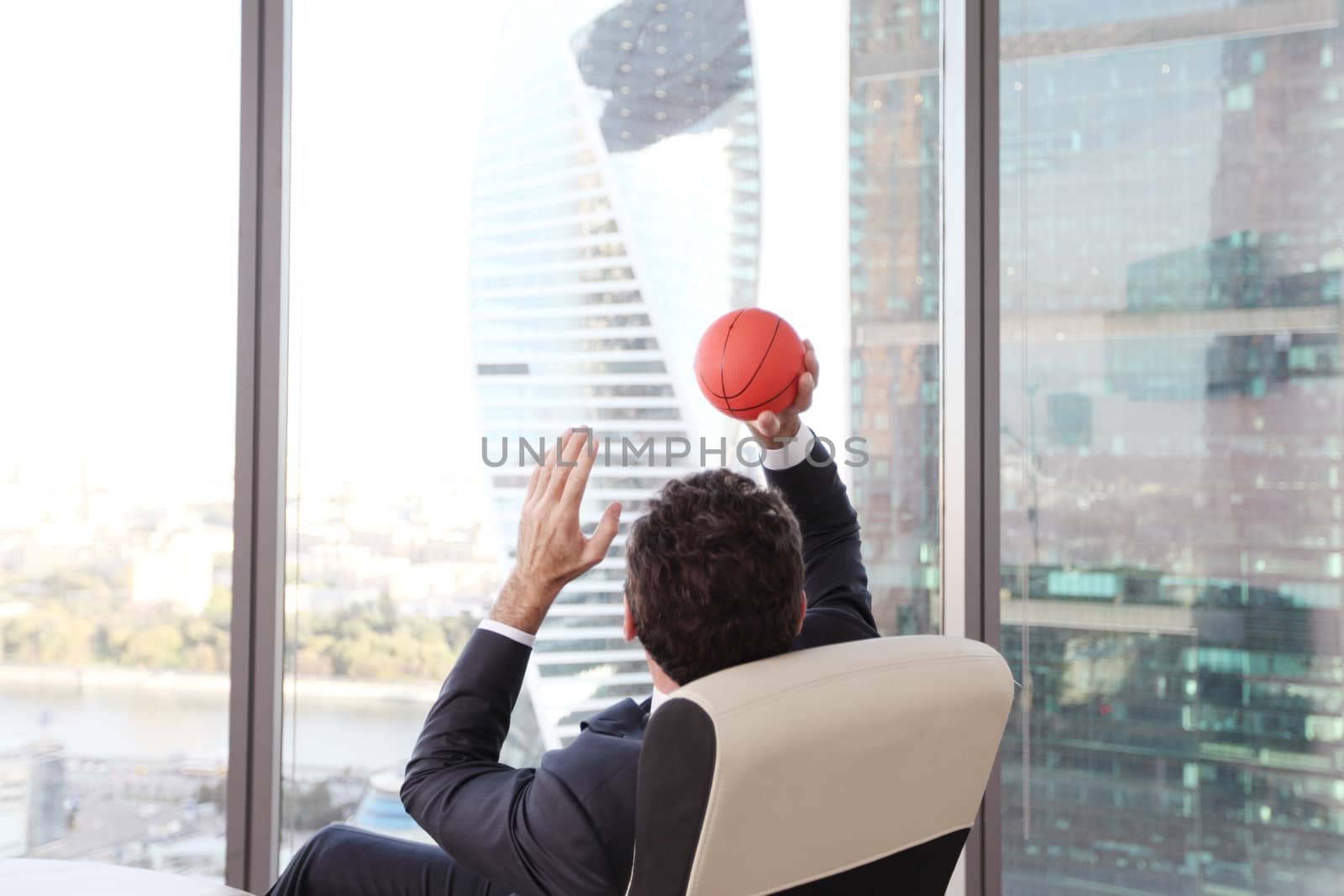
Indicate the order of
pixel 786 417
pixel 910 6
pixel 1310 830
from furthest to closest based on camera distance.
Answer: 1. pixel 910 6
2. pixel 1310 830
3. pixel 786 417

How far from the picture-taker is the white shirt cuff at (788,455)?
1516 millimetres

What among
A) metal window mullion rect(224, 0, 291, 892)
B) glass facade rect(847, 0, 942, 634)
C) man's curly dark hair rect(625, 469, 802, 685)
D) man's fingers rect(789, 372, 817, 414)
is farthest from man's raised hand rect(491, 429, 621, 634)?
metal window mullion rect(224, 0, 291, 892)

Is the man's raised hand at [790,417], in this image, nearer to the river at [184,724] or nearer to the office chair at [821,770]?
the office chair at [821,770]

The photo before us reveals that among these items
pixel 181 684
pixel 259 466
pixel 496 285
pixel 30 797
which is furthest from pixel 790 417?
pixel 30 797

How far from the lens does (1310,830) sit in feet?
6.63

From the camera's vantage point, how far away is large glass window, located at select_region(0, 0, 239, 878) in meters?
2.21

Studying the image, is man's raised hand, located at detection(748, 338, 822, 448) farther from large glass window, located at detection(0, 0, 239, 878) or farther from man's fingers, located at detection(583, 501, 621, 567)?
large glass window, located at detection(0, 0, 239, 878)

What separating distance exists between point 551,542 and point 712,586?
0.28 meters

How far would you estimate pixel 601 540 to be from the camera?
1238 millimetres

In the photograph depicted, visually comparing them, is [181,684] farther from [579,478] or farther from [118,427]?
[579,478]

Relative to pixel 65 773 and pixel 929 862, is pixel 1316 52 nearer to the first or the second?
pixel 929 862

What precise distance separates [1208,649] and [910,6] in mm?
1615

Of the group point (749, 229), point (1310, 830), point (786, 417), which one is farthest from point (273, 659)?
point (1310, 830)

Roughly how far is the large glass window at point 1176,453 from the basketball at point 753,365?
758 mm
